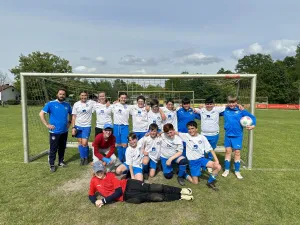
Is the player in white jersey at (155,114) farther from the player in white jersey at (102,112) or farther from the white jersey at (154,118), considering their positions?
the player in white jersey at (102,112)

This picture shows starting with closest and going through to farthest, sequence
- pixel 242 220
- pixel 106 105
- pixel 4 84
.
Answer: pixel 242 220, pixel 106 105, pixel 4 84

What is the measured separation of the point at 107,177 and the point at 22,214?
1293 mm

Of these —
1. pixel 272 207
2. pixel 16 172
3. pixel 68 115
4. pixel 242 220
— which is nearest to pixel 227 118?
pixel 272 207

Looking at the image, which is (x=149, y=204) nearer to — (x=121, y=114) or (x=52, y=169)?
(x=121, y=114)

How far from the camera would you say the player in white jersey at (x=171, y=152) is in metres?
4.50

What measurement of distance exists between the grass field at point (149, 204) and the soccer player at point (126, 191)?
4.1 inches

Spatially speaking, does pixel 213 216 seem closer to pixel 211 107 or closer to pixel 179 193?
pixel 179 193

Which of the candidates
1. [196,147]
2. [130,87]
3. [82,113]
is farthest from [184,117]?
[82,113]

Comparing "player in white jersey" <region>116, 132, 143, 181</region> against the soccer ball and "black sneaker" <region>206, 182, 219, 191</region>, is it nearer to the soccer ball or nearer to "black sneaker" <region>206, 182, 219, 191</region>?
"black sneaker" <region>206, 182, 219, 191</region>

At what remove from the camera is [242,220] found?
124 inches

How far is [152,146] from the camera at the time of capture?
475 centimetres

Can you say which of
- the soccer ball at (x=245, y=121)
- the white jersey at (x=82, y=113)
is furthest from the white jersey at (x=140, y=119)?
the soccer ball at (x=245, y=121)

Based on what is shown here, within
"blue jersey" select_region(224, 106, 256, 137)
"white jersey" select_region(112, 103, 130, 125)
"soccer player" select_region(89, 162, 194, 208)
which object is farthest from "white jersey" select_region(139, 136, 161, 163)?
"blue jersey" select_region(224, 106, 256, 137)

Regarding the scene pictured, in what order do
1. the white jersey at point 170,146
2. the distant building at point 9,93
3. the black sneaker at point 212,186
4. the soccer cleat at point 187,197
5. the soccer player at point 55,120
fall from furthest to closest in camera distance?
the distant building at point 9,93, the soccer player at point 55,120, the white jersey at point 170,146, the black sneaker at point 212,186, the soccer cleat at point 187,197
